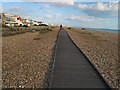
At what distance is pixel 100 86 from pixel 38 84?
2.69m

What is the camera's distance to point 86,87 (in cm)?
1034

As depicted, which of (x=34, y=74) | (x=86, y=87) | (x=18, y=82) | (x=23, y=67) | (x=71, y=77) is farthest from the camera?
(x=23, y=67)

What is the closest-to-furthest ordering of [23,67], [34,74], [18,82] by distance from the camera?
1. [18,82]
2. [34,74]
3. [23,67]

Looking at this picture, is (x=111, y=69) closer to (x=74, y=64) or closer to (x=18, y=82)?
(x=74, y=64)

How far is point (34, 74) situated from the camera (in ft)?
42.2

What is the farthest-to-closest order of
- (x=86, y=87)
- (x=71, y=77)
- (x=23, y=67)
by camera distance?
1. (x=23, y=67)
2. (x=71, y=77)
3. (x=86, y=87)

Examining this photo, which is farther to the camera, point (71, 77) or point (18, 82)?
point (71, 77)

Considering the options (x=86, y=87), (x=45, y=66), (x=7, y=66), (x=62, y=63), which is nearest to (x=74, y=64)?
(x=62, y=63)

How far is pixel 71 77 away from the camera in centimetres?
1201

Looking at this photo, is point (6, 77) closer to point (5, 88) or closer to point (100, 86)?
point (5, 88)

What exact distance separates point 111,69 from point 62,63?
3.08 m

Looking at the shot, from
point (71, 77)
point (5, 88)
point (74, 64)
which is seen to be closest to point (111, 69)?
point (74, 64)

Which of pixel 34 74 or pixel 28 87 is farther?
pixel 34 74

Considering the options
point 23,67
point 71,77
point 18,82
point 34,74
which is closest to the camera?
point 18,82
